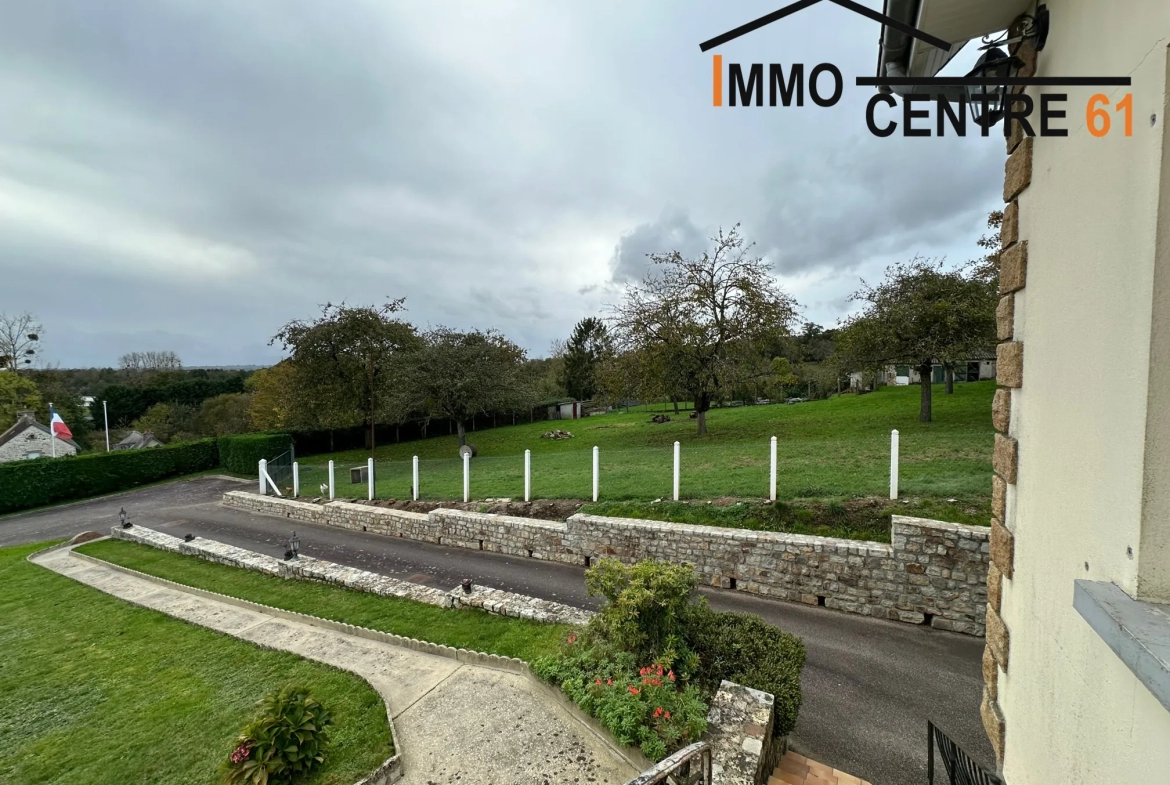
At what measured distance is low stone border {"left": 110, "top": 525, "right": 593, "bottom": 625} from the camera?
638 centimetres

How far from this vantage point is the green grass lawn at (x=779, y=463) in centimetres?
819

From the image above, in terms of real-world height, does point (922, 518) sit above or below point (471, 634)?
above

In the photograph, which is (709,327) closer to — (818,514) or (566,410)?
(818,514)

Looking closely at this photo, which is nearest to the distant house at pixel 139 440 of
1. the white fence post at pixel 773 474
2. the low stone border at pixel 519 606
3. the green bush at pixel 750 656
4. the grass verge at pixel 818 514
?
the low stone border at pixel 519 606

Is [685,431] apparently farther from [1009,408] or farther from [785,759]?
[1009,408]

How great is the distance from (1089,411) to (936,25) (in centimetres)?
188

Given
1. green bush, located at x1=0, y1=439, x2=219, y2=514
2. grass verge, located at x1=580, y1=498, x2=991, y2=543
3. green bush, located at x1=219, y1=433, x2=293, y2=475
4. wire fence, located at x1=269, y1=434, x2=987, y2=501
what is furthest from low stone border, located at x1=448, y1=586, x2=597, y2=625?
green bush, located at x1=0, y1=439, x2=219, y2=514

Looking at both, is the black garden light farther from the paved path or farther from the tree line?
the tree line

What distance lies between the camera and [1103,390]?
1485 mm

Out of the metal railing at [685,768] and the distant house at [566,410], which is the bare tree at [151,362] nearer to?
the distant house at [566,410]

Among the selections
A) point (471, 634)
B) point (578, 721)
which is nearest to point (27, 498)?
point (471, 634)

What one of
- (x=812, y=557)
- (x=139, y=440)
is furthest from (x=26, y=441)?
(x=812, y=557)

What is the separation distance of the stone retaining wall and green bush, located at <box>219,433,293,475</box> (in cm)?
1618

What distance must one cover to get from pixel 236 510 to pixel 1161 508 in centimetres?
1887
